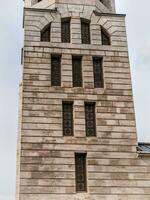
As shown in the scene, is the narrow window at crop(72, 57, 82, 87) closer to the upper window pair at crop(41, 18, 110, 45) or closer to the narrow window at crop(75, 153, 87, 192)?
the upper window pair at crop(41, 18, 110, 45)

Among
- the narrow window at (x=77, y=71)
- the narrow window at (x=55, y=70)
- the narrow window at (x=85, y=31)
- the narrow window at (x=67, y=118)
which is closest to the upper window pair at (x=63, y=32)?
the narrow window at (x=85, y=31)

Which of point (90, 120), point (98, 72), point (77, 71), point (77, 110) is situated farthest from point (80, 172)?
point (98, 72)

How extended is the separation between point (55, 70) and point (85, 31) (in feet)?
11.4

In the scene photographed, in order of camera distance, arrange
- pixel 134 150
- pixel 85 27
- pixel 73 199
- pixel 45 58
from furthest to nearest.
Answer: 1. pixel 85 27
2. pixel 45 58
3. pixel 134 150
4. pixel 73 199

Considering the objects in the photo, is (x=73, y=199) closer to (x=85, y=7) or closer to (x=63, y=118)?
(x=63, y=118)

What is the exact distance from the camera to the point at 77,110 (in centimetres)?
2473

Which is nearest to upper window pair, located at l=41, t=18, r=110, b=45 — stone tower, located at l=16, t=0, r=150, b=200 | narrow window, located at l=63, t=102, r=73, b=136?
stone tower, located at l=16, t=0, r=150, b=200

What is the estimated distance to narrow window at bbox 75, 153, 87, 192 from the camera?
23.1 metres

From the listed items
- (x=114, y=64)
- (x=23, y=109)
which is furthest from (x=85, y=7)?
(x=23, y=109)

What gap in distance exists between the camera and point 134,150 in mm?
24234

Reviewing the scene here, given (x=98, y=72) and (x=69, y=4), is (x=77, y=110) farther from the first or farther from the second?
(x=69, y=4)

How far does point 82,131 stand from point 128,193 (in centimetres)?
410

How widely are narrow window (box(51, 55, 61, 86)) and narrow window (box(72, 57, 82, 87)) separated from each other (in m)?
0.87

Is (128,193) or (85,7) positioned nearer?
(128,193)
